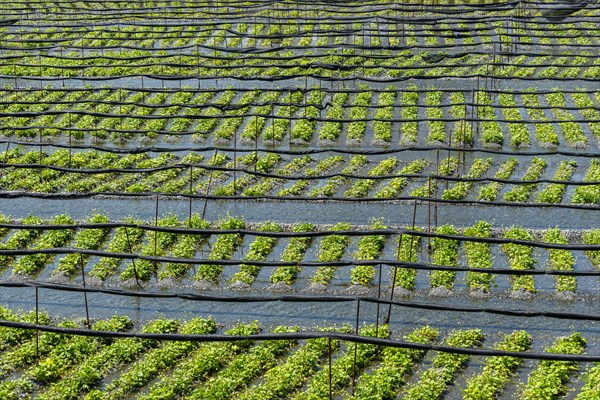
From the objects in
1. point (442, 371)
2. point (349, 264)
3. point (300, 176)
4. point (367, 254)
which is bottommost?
point (442, 371)

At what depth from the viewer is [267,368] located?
15.5 metres

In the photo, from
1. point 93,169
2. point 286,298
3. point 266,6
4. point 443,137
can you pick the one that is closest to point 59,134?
point 93,169

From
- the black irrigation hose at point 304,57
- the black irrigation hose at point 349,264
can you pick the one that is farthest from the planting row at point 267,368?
the black irrigation hose at point 304,57

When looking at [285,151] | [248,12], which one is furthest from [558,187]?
[248,12]

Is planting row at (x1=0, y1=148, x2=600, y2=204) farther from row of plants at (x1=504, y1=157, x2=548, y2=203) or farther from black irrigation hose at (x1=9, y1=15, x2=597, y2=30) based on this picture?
black irrigation hose at (x1=9, y1=15, x2=597, y2=30)

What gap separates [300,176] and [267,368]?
8056 millimetres

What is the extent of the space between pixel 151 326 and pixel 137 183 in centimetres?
727

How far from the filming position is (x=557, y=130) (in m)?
27.0

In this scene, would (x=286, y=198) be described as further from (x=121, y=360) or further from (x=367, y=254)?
(x=121, y=360)

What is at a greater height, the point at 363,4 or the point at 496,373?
the point at 363,4

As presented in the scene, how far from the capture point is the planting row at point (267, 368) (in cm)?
1472

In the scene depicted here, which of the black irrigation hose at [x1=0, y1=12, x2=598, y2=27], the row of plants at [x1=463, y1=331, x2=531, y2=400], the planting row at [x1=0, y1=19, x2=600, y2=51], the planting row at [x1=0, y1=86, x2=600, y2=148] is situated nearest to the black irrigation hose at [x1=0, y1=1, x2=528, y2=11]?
the black irrigation hose at [x1=0, y1=12, x2=598, y2=27]

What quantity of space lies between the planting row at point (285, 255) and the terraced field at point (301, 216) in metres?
0.06

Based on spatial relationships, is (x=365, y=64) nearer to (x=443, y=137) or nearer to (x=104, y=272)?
(x=443, y=137)
